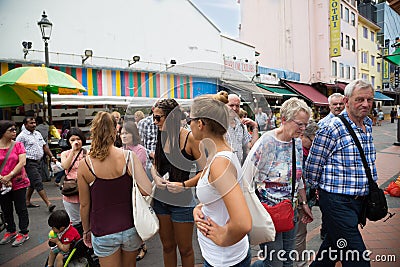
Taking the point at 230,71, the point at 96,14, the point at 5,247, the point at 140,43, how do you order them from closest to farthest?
the point at 230,71, the point at 5,247, the point at 140,43, the point at 96,14

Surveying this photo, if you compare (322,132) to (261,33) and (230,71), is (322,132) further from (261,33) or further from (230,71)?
(261,33)

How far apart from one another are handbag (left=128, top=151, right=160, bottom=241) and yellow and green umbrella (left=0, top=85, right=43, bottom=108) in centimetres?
589

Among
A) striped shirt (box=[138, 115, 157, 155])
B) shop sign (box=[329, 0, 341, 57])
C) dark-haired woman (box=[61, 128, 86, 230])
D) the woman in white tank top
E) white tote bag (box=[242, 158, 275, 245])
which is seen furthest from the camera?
shop sign (box=[329, 0, 341, 57])

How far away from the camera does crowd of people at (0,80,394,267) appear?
1.39 meters

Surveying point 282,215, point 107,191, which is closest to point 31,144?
point 107,191

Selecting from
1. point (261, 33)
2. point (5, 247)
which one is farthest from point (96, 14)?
point (5, 247)

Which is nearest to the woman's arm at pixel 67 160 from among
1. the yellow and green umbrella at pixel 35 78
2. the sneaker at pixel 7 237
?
the sneaker at pixel 7 237

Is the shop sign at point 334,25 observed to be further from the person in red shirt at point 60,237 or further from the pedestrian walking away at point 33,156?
the person in red shirt at point 60,237

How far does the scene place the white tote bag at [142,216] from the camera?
2035mm

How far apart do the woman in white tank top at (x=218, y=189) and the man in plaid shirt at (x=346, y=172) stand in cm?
100

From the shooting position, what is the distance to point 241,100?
1275 mm

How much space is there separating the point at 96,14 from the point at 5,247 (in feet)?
26.8

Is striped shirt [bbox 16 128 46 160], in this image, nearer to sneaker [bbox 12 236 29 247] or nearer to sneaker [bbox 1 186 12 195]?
sneaker [bbox 1 186 12 195]

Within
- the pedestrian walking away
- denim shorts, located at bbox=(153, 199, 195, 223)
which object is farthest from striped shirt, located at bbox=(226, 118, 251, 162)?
the pedestrian walking away
